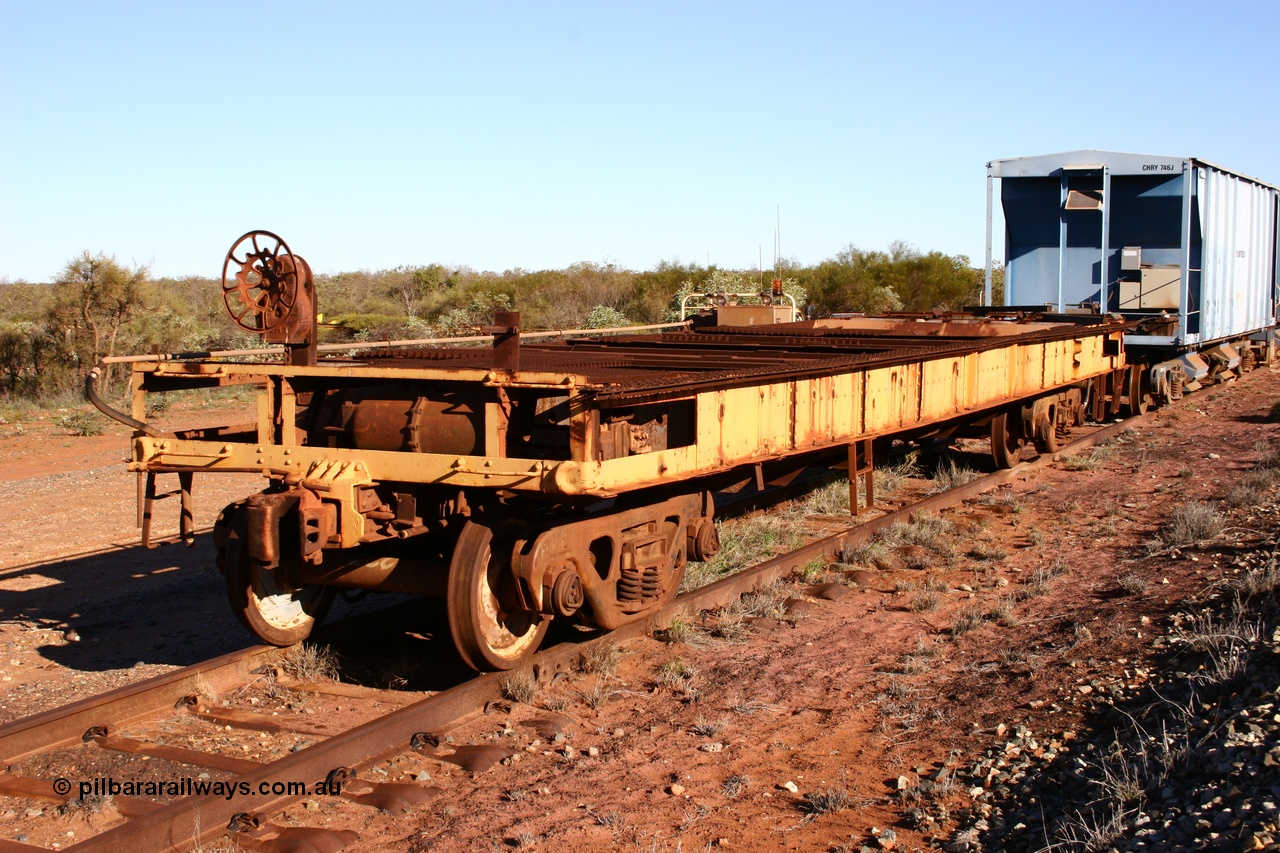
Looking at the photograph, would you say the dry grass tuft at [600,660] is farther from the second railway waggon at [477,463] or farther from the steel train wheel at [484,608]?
the steel train wheel at [484,608]

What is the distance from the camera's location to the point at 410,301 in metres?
41.4

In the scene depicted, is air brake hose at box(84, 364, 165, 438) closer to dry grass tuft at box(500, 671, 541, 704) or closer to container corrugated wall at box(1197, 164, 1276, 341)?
dry grass tuft at box(500, 671, 541, 704)

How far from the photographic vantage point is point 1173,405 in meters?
18.2

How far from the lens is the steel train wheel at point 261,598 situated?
606 centimetres

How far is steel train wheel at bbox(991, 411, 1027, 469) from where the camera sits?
39.0 feet

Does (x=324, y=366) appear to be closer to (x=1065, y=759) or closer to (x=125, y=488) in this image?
(x=1065, y=759)

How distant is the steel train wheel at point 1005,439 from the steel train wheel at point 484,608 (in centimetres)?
726

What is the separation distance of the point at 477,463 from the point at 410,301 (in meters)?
37.2

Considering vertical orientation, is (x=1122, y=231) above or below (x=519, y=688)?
above

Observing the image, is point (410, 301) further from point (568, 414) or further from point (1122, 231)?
point (568, 414)

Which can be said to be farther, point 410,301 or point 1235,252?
point 410,301

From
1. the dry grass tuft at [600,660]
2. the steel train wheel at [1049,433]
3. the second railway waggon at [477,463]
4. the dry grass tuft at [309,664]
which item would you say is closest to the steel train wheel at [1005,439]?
the steel train wheel at [1049,433]

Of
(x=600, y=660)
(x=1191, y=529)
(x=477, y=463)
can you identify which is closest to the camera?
(x=477, y=463)

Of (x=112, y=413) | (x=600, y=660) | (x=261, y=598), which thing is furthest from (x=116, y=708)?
(x=600, y=660)
